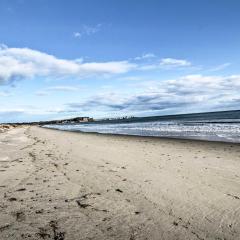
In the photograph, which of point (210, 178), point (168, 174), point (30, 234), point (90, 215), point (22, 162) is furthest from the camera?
point (22, 162)

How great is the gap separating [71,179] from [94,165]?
257 centimetres

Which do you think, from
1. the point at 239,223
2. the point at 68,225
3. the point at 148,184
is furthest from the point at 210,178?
the point at 68,225

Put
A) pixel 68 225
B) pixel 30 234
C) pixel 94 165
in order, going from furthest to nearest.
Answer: pixel 94 165 < pixel 68 225 < pixel 30 234

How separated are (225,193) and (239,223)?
1805 mm

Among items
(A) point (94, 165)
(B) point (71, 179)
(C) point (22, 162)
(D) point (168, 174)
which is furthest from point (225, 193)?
(C) point (22, 162)

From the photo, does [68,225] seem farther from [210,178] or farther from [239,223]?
[210,178]

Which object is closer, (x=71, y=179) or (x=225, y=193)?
(x=225, y=193)

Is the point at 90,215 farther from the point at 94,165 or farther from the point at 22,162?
the point at 22,162

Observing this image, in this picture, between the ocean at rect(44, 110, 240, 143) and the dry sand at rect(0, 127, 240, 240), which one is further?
the ocean at rect(44, 110, 240, 143)

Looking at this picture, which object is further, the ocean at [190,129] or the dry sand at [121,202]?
the ocean at [190,129]

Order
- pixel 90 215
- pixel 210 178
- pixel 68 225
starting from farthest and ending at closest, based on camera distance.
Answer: pixel 210 178, pixel 90 215, pixel 68 225

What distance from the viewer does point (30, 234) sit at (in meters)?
4.97

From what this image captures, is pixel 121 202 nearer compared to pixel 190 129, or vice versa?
pixel 121 202

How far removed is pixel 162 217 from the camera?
555cm
